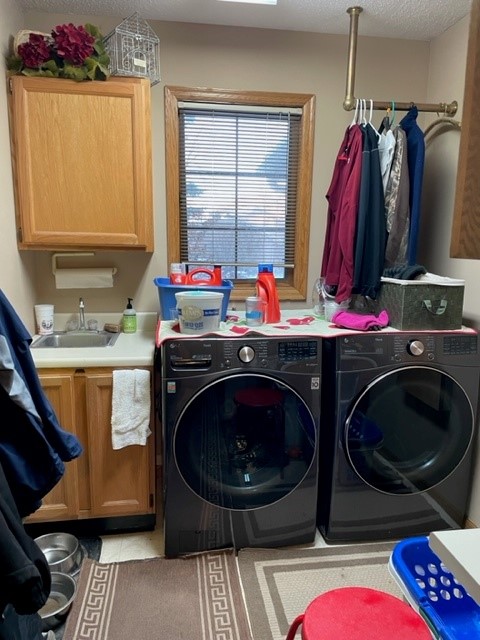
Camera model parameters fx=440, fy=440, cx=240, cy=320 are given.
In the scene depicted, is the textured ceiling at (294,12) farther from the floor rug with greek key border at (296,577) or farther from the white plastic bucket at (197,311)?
the floor rug with greek key border at (296,577)

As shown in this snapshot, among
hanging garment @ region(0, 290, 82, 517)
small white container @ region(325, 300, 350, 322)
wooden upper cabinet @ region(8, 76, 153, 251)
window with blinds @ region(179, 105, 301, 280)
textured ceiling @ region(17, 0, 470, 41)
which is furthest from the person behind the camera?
window with blinds @ region(179, 105, 301, 280)

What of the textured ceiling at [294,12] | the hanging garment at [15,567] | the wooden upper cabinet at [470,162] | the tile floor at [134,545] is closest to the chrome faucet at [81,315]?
the tile floor at [134,545]

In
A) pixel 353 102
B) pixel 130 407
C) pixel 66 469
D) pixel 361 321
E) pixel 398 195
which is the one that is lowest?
pixel 66 469

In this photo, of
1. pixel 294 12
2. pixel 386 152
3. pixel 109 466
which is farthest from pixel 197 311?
pixel 294 12

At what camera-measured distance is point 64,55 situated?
2000mm

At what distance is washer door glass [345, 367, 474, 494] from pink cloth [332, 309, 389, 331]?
0.73 feet

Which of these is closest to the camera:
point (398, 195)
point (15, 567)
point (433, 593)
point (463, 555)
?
point (463, 555)

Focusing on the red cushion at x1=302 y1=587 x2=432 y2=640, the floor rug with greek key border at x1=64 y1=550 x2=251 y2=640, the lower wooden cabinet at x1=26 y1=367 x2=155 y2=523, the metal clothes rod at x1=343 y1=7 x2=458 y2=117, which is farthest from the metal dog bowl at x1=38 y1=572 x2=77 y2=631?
the metal clothes rod at x1=343 y1=7 x2=458 y2=117

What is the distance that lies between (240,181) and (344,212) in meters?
0.68

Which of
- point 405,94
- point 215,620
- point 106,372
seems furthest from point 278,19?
point 215,620

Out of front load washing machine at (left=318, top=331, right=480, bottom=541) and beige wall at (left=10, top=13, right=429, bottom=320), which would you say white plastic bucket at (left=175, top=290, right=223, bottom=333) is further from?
beige wall at (left=10, top=13, right=429, bottom=320)

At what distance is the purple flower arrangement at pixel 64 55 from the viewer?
1.96m

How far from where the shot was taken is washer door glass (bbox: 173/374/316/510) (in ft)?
6.07

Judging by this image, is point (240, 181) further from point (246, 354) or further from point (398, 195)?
point (246, 354)
